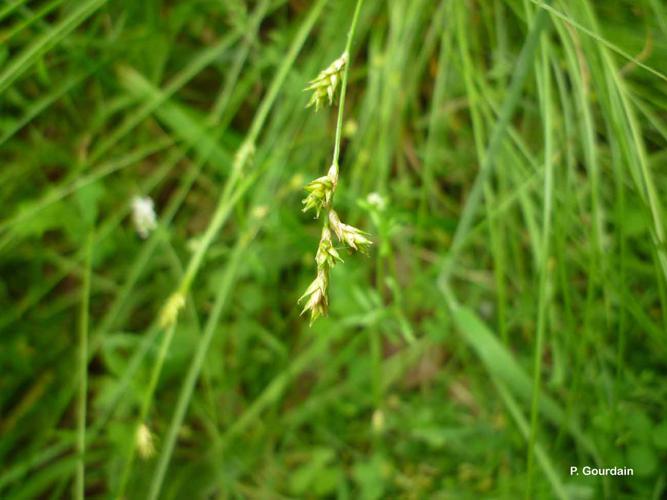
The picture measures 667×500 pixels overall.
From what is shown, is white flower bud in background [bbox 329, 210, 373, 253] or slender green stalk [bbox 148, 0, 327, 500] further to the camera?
slender green stalk [bbox 148, 0, 327, 500]

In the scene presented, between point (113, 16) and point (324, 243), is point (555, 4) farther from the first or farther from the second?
point (113, 16)

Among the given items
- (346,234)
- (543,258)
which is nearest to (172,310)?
(346,234)

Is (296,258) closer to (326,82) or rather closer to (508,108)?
(508,108)

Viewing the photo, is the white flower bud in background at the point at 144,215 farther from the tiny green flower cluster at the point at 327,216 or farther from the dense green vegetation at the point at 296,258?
the tiny green flower cluster at the point at 327,216

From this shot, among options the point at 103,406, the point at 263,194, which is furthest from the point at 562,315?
the point at 103,406

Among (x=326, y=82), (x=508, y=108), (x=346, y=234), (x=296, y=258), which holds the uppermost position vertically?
(x=326, y=82)

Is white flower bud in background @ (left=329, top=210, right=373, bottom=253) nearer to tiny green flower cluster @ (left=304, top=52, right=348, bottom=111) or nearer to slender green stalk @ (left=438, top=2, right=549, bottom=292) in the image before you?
tiny green flower cluster @ (left=304, top=52, right=348, bottom=111)

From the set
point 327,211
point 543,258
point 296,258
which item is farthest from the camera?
point 296,258

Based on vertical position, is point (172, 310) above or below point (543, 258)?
above

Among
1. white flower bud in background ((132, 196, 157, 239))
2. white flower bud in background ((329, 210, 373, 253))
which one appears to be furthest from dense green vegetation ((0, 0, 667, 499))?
white flower bud in background ((329, 210, 373, 253))
